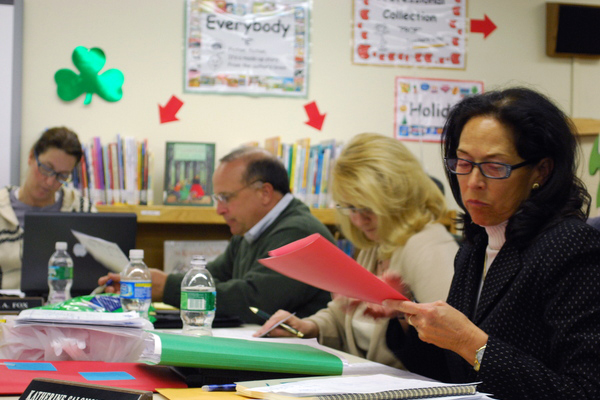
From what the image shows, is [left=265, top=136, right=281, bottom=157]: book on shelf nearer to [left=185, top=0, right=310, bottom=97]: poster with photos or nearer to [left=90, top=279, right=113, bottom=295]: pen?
[left=185, top=0, right=310, bottom=97]: poster with photos

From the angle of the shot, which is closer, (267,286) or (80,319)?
(80,319)

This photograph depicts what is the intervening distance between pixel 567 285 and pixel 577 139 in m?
0.40

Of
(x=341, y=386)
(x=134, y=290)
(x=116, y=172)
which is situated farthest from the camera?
(x=116, y=172)

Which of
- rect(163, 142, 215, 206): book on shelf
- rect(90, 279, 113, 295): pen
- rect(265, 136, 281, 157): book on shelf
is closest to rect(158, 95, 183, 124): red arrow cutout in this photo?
rect(163, 142, 215, 206): book on shelf

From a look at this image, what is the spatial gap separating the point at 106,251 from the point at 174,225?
138 cm

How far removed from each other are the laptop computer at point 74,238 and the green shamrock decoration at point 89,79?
1390 mm

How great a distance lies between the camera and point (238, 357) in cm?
123

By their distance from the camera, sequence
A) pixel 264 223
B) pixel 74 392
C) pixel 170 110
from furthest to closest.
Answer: pixel 170 110, pixel 264 223, pixel 74 392

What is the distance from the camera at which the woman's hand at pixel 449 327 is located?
4.18 feet

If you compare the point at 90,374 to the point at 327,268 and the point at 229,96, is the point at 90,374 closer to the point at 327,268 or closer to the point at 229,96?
the point at 327,268

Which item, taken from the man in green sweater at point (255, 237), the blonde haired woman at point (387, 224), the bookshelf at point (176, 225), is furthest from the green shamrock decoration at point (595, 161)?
the man in green sweater at point (255, 237)

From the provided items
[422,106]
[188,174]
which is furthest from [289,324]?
[422,106]

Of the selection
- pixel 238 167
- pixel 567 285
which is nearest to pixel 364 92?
pixel 238 167

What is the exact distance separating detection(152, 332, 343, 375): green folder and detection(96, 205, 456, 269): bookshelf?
2125 millimetres
